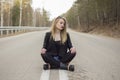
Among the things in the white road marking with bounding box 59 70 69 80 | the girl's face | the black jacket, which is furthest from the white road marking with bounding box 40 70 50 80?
the girl's face

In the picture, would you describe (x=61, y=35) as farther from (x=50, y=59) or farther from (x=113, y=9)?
(x=113, y=9)

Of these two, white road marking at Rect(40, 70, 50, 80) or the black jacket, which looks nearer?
white road marking at Rect(40, 70, 50, 80)

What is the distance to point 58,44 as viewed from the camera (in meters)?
8.42

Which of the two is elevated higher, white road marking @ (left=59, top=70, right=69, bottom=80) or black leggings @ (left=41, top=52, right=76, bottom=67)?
black leggings @ (left=41, top=52, right=76, bottom=67)

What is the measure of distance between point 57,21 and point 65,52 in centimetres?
85

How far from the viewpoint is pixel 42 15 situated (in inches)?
6752

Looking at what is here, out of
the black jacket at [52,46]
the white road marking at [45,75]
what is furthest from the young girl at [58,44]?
the white road marking at [45,75]

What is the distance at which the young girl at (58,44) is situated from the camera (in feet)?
27.1

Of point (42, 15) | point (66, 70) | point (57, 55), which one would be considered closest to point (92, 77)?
point (66, 70)

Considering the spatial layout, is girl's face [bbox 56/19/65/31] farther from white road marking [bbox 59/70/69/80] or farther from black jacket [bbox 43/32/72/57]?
white road marking [bbox 59/70/69/80]

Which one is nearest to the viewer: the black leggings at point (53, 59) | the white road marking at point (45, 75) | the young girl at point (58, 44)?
the white road marking at point (45, 75)

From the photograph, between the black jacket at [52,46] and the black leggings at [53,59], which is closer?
the black leggings at [53,59]

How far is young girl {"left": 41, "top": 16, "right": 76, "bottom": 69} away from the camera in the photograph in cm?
826

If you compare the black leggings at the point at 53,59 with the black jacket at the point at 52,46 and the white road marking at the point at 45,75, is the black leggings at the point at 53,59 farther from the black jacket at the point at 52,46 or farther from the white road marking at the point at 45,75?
the white road marking at the point at 45,75
